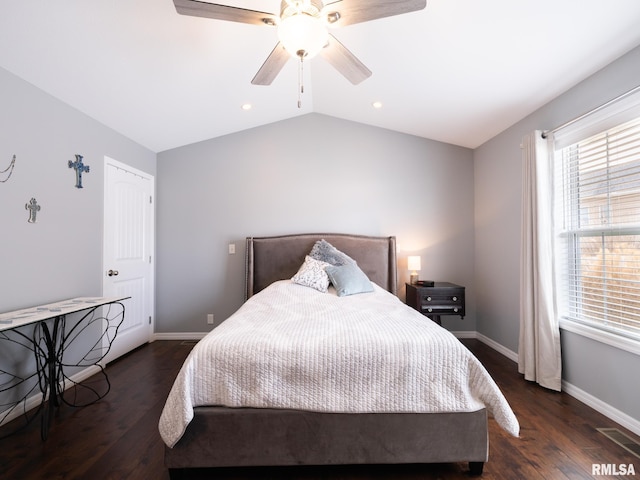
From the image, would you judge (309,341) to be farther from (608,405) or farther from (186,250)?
(186,250)

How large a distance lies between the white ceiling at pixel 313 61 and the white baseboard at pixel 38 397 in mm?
2403

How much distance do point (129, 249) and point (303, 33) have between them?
9.95 ft

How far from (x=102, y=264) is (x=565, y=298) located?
4.31 m

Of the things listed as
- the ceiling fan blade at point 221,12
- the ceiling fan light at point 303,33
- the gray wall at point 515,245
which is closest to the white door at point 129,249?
the ceiling fan blade at point 221,12

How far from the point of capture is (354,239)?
12.4ft

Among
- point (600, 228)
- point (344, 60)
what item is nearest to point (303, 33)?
point (344, 60)

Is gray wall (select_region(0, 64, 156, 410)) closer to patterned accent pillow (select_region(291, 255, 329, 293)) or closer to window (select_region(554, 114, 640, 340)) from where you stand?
patterned accent pillow (select_region(291, 255, 329, 293))

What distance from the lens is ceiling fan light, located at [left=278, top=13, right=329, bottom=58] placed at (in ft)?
4.98

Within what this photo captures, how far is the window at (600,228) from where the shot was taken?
205cm

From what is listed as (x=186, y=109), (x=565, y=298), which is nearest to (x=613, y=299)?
(x=565, y=298)

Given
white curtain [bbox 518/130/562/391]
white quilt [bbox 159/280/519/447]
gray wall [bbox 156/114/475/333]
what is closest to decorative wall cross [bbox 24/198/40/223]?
gray wall [bbox 156/114/475/333]

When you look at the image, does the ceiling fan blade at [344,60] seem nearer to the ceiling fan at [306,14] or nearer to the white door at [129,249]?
the ceiling fan at [306,14]

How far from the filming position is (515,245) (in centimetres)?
313

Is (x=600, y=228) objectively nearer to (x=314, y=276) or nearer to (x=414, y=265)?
(x=414, y=265)
